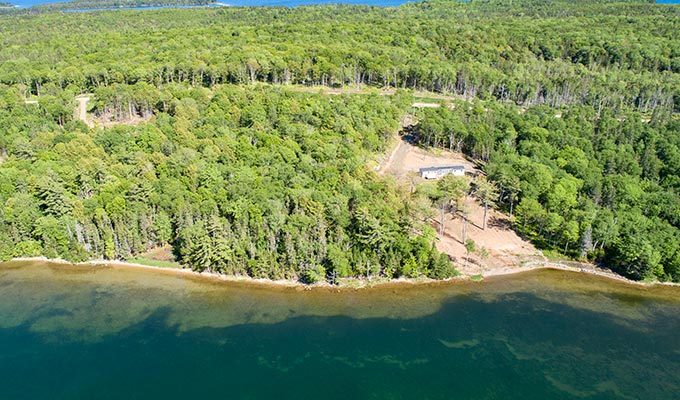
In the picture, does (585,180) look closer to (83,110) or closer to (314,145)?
(314,145)

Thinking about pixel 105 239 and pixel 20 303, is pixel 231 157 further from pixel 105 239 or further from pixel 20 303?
pixel 20 303

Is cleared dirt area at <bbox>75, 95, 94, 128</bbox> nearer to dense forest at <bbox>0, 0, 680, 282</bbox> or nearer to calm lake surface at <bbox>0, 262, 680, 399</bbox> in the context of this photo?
dense forest at <bbox>0, 0, 680, 282</bbox>

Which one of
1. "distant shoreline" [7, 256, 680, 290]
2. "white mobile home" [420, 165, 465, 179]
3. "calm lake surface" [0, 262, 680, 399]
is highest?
"white mobile home" [420, 165, 465, 179]

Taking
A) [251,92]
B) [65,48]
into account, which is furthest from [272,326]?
[65,48]

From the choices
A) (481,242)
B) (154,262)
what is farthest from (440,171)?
(154,262)

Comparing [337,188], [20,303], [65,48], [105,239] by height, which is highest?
[65,48]

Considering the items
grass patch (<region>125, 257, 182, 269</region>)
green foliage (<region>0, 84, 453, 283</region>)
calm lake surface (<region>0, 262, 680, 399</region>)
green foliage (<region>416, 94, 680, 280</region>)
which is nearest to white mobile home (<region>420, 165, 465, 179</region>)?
green foliage (<region>416, 94, 680, 280</region>)

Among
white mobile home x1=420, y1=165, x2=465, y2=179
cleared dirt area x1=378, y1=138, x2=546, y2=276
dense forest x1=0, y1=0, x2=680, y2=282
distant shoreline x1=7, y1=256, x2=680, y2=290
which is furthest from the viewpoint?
white mobile home x1=420, y1=165, x2=465, y2=179
